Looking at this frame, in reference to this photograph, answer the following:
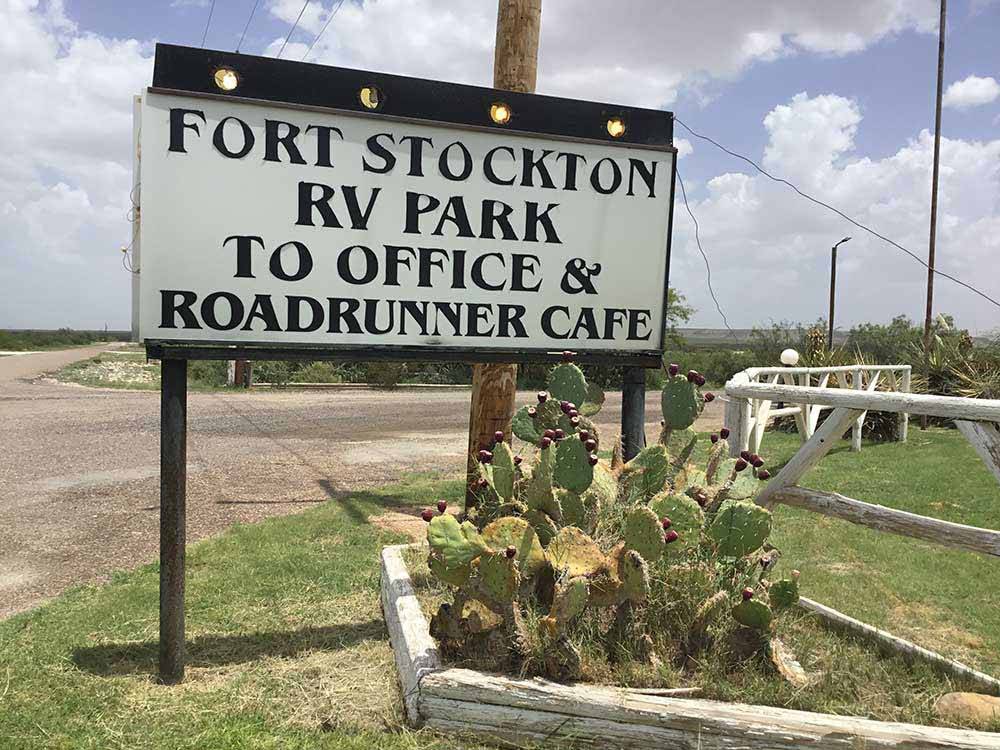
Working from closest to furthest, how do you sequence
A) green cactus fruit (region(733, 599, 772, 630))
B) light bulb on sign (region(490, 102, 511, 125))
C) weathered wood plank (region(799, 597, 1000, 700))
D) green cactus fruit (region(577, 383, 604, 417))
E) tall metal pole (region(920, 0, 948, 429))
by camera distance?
1. green cactus fruit (region(733, 599, 772, 630))
2. weathered wood plank (region(799, 597, 1000, 700))
3. light bulb on sign (region(490, 102, 511, 125))
4. green cactus fruit (region(577, 383, 604, 417))
5. tall metal pole (region(920, 0, 948, 429))

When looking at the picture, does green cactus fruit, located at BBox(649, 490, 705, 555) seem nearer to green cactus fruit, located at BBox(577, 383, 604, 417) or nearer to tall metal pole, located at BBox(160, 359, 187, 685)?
green cactus fruit, located at BBox(577, 383, 604, 417)

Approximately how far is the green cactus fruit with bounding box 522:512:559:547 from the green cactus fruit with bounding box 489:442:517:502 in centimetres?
27

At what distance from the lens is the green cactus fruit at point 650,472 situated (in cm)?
365

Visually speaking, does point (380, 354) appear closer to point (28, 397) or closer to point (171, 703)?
point (171, 703)

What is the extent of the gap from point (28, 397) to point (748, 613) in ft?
63.1

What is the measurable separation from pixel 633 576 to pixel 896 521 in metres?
1.31

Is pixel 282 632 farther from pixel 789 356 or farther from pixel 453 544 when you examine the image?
pixel 789 356

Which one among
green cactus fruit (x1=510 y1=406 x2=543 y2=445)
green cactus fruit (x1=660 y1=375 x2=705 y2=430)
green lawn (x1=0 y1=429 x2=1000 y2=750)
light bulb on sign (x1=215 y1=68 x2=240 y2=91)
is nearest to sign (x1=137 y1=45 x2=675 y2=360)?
light bulb on sign (x1=215 y1=68 x2=240 y2=91)

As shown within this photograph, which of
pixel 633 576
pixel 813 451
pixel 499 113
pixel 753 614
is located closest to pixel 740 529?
pixel 753 614

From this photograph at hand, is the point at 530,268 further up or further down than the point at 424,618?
further up

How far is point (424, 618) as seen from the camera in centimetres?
348

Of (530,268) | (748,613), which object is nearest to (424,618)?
(748,613)

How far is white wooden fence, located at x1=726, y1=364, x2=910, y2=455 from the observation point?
471 cm

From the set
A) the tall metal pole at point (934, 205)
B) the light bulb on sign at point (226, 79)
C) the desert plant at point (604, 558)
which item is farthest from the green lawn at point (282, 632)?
the tall metal pole at point (934, 205)
